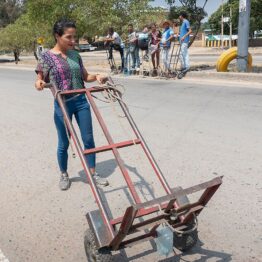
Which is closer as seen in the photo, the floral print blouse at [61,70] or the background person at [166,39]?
the floral print blouse at [61,70]

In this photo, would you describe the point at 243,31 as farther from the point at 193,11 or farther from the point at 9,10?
the point at 9,10

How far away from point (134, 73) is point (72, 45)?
1124cm

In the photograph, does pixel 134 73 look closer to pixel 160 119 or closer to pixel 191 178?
pixel 160 119

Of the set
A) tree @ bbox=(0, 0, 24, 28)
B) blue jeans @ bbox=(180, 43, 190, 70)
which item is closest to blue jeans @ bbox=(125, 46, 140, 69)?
blue jeans @ bbox=(180, 43, 190, 70)

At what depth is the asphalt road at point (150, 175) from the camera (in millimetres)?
3326

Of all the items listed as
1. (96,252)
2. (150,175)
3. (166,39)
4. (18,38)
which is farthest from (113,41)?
(18,38)

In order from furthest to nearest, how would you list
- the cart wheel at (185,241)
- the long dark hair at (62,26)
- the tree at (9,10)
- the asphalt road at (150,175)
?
1. the tree at (9,10)
2. the long dark hair at (62,26)
3. the asphalt road at (150,175)
4. the cart wheel at (185,241)

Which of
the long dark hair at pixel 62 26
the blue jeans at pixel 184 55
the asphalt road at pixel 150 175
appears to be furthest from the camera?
the blue jeans at pixel 184 55

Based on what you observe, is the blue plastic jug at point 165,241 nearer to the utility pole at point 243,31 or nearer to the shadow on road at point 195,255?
the shadow on road at point 195,255

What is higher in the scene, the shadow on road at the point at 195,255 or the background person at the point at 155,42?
the background person at the point at 155,42

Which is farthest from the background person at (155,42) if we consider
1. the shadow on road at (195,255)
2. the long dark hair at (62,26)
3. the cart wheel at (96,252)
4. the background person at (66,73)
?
the cart wheel at (96,252)

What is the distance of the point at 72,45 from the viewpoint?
4.00 meters

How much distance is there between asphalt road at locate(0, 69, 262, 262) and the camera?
10.9 ft

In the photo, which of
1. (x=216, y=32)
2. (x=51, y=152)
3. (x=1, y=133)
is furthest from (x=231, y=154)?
(x=216, y=32)
